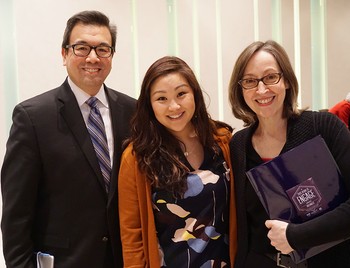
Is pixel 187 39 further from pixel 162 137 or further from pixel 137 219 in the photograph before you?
pixel 137 219

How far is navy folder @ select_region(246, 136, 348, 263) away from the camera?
141cm

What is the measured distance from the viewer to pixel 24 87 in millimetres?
2619

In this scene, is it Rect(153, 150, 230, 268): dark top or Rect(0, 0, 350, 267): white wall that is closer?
Rect(153, 150, 230, 268): dark top

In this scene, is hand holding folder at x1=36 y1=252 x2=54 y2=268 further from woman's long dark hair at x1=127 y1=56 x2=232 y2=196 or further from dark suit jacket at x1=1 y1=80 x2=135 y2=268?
woman's long dark hair at x1=127 y1=56 x2=232 y2=196

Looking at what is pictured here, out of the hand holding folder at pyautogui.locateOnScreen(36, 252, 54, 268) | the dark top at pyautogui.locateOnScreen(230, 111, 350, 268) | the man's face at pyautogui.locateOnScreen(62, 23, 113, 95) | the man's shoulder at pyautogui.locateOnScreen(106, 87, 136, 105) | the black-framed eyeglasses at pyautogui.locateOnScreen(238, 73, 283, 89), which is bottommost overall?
the hand holding folder at pyautogui.locateOnScreen(36, 252, 54, 268)

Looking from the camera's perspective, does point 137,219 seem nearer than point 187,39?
Yes

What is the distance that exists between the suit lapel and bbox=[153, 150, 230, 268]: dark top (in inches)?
→ 11.3

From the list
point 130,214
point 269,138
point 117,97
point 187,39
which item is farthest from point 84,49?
point 187,39

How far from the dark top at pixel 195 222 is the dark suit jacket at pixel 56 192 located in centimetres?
23

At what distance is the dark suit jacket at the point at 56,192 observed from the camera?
1.65 m

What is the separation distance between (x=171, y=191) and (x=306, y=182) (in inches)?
20.9

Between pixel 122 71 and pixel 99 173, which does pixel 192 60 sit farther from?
pixel 99 173

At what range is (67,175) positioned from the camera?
66.2 inches

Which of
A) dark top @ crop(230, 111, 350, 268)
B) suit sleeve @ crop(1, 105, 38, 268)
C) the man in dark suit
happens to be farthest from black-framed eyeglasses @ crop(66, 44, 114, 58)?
dark top @ crop(230, 111, 350, 268)
